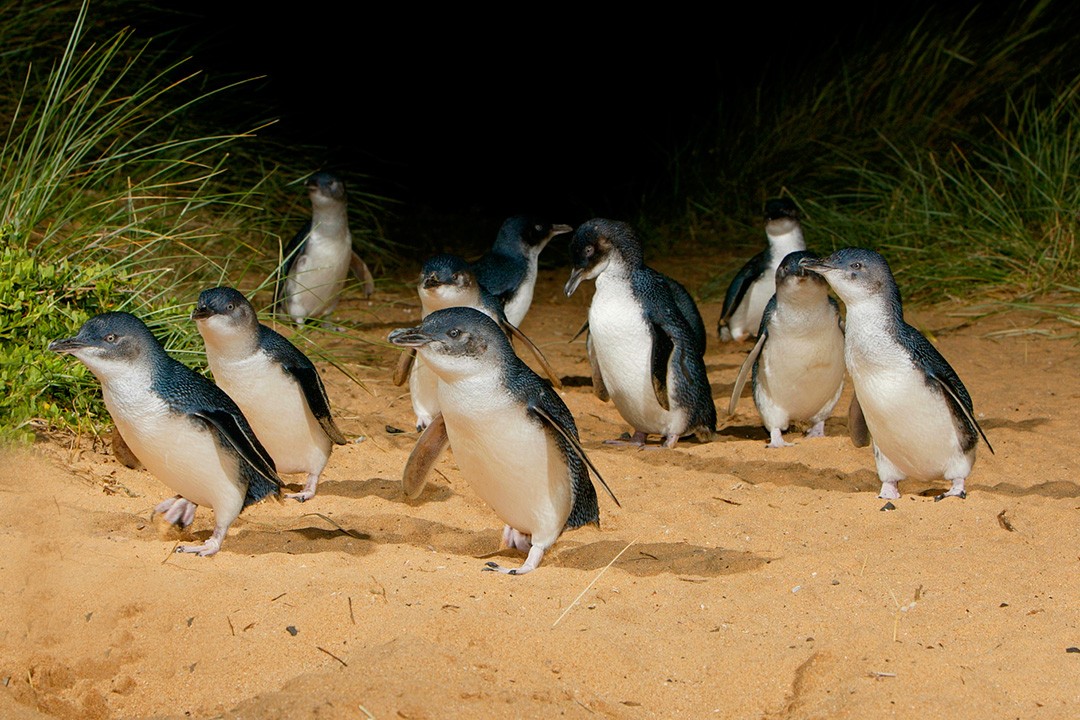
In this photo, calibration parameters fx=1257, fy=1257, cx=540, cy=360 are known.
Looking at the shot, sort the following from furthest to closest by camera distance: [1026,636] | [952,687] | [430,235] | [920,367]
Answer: [430,235]
[920,367]
[1026,636]
[952,687]

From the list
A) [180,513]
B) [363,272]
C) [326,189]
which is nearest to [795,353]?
[180,513]

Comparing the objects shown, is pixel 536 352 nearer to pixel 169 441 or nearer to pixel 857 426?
pixel 857 426

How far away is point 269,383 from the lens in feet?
14.0

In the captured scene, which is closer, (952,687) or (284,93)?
(952,687)

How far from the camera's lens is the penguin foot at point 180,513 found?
3957 millimetres

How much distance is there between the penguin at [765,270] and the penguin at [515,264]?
1105 millimetres

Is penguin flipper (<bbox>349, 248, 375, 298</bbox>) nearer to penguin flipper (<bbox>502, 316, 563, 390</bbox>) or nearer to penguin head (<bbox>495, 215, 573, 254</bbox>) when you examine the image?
penguin head (<bbox>495, 215, 573, 254</bbox>)

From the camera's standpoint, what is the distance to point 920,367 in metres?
4.23

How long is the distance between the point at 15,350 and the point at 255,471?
3.80 feet

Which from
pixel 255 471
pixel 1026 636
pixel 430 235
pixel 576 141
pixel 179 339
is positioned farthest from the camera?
pixel 576 141

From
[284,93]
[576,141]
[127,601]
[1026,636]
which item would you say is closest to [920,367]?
[1026,636]

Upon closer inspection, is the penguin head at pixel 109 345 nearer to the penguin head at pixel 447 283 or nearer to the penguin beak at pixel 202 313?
the penguin beak at pixel 202 313

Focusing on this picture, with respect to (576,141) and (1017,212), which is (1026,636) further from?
(576,141)

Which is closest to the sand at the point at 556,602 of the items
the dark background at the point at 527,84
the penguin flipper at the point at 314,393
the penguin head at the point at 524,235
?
the penguin flipper at the point at 314,393
